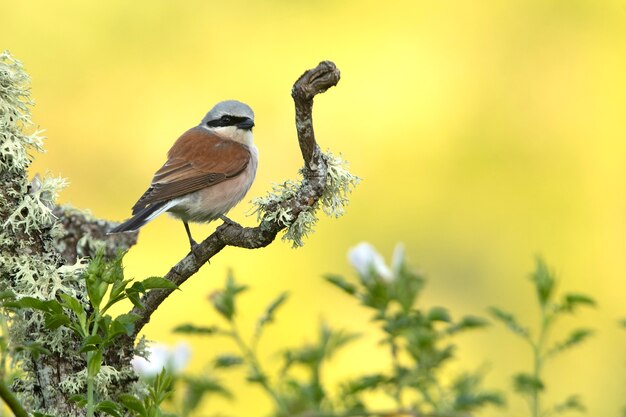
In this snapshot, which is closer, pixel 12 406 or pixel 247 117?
pixel 12 406

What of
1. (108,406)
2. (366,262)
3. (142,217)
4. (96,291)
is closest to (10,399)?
(108,406)

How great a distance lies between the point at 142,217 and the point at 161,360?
882 mm

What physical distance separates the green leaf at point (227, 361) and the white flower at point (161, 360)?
1.05 feet

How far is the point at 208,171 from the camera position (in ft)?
12.3

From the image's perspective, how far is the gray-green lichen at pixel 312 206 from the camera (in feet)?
6.53

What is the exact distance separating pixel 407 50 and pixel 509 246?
5.75ft

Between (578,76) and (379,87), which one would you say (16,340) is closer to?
(379,87)

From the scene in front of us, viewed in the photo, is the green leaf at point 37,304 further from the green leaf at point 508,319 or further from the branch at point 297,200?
the green leaf at point 508,319

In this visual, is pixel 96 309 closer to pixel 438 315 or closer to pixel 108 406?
pixel 108 406

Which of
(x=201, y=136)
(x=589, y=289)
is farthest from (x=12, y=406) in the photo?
(x=589, y=289)

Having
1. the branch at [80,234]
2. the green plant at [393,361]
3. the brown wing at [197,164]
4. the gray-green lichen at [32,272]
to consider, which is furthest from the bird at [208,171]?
the green plant at [393,361]

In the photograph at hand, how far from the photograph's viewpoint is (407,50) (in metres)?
7.27

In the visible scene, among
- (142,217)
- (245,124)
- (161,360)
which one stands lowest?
(161,360)

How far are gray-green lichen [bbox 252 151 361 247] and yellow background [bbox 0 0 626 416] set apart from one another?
10.6 ft
